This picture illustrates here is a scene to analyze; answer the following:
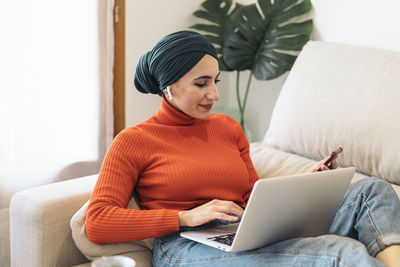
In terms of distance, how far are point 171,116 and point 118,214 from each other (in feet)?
1.21

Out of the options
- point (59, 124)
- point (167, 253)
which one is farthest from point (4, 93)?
point (167, 253)

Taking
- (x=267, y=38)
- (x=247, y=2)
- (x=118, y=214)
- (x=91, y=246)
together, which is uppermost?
(x=247, y=2)

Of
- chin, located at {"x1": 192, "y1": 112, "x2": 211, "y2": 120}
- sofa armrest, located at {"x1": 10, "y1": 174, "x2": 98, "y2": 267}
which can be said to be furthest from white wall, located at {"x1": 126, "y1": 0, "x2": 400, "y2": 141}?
sofa armrest, located at {"x1": 10, "y1": 174, "x2": 98, "y2": 267}

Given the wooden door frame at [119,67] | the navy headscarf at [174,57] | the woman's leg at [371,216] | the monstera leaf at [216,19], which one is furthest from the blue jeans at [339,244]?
the monstera leaf at [216,19]

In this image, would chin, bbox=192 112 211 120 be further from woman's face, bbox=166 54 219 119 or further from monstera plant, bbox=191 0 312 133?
monstera plant, bbox=191 0 312 133

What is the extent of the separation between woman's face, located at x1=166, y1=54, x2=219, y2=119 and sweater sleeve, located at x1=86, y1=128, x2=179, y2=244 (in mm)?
240

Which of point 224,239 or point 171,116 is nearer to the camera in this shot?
point 224,239

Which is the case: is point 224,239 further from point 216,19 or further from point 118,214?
point 216,19

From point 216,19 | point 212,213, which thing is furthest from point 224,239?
point 216,19

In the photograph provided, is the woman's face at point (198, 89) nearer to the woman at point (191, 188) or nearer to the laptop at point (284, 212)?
the woman at point (191, 188)

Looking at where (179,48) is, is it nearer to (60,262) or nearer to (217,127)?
(217,127)

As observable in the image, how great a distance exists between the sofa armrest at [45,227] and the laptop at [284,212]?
35cm

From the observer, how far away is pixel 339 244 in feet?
3.85

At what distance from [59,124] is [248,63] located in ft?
2.91
